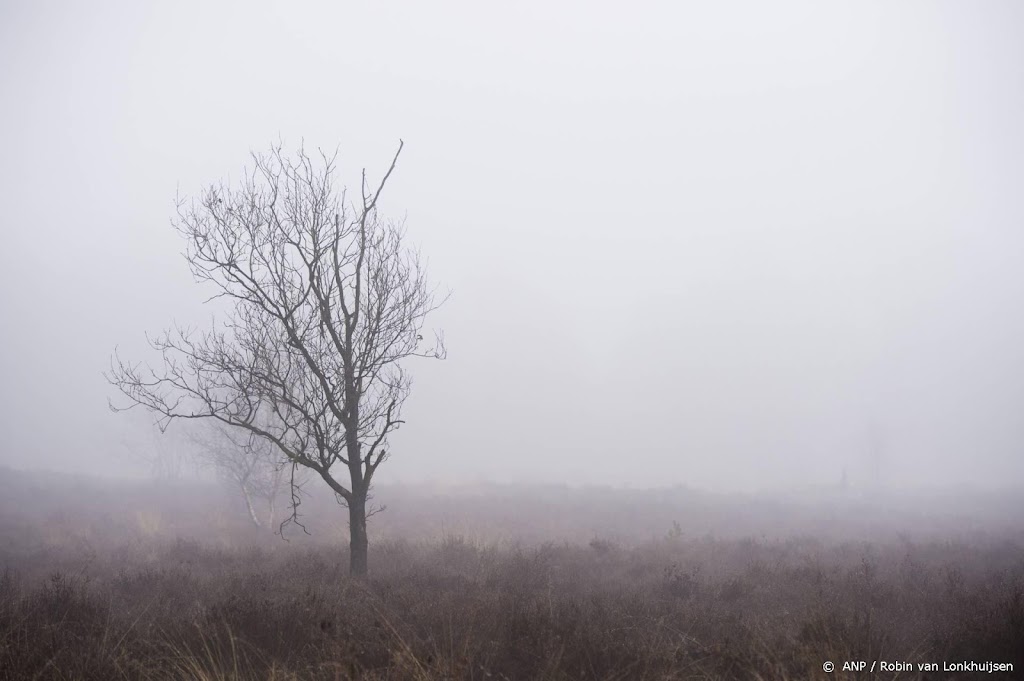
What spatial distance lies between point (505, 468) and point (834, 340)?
127 m

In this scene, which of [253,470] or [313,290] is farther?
[253,470]

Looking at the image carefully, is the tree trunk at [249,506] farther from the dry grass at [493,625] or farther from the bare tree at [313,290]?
the bare tree at [313,290]

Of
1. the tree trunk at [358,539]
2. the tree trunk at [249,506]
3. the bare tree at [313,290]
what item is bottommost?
the tree trunk at [249,506]

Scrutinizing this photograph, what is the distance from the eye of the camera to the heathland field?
174 inches

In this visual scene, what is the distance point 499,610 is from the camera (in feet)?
18.6

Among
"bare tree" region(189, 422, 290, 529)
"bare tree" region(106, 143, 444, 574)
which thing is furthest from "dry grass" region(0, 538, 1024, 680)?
"bare tree" region(189, 422, 290, 529)

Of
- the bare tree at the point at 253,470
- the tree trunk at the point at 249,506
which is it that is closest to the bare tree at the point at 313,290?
the bare tree at the point at 253,470

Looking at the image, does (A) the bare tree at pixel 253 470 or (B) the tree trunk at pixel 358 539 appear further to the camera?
(A) the bare tree at pixel 253 470

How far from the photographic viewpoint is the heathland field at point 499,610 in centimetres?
442

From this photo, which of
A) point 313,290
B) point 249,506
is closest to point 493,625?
point 313,290

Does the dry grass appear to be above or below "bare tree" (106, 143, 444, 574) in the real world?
below

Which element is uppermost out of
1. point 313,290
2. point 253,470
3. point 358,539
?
point 313,290

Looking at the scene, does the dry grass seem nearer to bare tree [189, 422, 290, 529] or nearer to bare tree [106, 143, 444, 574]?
bare tree [106, 143, 444, 574]

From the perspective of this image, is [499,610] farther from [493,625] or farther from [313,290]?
[313,290]
